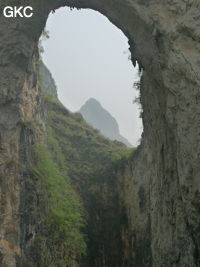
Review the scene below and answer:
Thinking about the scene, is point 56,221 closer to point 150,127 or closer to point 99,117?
point 150,127

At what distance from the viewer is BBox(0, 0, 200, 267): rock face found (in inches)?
404

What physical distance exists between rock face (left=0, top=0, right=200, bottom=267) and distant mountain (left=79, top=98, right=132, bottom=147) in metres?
66.9

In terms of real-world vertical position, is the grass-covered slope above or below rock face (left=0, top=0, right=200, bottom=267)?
below

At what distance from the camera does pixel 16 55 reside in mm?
17297

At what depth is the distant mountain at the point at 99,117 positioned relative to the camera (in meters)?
89.3

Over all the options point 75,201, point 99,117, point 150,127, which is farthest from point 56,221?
point 99,117

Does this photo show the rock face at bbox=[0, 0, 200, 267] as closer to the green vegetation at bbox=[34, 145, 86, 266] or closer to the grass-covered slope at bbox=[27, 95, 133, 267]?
the grass-covered slope at bbox=[27, 95, 133, 267]

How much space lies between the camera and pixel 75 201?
69.7 feet

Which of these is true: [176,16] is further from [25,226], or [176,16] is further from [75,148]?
[75,148]

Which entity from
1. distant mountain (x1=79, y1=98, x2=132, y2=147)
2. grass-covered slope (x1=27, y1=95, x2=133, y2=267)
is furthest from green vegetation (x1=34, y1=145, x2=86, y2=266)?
distant mountain (x1=79, y1=98, x2=132, y2=147)

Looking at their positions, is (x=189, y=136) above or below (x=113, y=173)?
above

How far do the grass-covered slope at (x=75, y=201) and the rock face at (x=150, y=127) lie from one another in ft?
3.34

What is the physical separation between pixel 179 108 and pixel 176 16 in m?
2.59

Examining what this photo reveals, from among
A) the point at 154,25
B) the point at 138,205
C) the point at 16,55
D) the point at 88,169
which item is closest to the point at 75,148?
the point at 88,169
